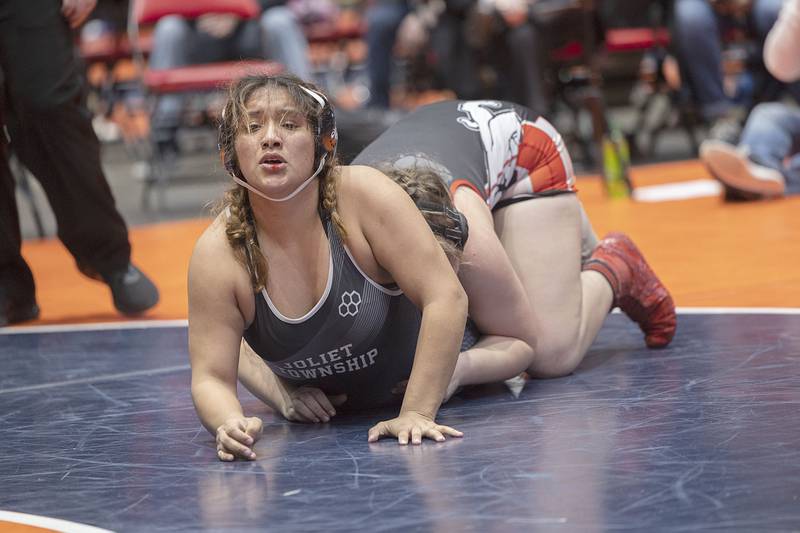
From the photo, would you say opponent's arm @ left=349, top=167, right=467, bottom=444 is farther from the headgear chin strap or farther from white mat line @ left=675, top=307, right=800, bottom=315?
white mat line @ left=675, top=307, right=800, bottom=315

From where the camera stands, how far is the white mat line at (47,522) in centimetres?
206

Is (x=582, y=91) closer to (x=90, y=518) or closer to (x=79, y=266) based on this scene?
(x=79, y=266)

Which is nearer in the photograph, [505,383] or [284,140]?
[284,140]

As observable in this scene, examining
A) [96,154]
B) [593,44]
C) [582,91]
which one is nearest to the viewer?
[96,154]

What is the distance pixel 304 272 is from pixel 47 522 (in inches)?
26.7

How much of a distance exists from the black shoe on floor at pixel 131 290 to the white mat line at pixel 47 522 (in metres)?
1.97

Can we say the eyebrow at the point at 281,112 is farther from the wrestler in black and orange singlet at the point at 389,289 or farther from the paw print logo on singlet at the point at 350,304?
the paw print logo on singlet at the point at 350,304

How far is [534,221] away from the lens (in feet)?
10.1

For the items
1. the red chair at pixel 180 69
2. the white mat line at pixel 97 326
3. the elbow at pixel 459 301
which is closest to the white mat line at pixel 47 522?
the elbow at pixel 459 301

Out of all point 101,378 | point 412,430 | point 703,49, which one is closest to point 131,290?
point 101,378

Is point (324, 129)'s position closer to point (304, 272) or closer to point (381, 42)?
point (304, 272)

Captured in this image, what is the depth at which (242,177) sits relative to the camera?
8.16 feet

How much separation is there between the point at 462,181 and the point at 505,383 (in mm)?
452

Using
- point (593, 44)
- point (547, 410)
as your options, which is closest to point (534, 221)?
point (547, 410)
